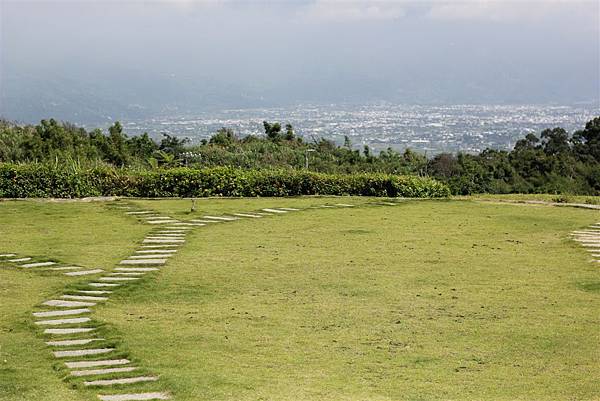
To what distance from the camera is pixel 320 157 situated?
28219mm

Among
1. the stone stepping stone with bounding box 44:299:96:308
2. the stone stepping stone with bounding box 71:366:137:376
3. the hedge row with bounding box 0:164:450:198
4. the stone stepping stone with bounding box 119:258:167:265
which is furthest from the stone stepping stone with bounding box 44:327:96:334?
the hedge row with bounding box 0:164:450:198

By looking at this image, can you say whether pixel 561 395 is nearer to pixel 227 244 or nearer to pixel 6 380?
pixel 6 380

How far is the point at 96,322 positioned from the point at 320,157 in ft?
65.6

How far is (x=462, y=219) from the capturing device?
1675cm

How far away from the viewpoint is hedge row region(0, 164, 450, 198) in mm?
19547

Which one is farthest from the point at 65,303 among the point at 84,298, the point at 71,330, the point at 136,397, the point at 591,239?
the point at 591,239

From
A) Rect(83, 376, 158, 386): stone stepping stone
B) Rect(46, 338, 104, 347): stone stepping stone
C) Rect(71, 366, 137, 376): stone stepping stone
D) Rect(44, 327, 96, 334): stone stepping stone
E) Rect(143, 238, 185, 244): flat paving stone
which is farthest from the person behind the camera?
Rect(143, 238, 185, 244): flat paving stone

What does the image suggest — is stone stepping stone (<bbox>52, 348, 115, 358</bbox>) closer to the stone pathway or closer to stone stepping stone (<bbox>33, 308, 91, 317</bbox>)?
stone stepping stone (<bbox>33, 308, 91, 317</bbox>)

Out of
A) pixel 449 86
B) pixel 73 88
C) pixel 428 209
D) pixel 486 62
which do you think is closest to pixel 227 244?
pixel 428 209

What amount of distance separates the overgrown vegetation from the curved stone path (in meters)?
9.69

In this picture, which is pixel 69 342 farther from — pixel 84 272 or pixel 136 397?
pixel 84 272

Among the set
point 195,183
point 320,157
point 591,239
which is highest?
point 320,157

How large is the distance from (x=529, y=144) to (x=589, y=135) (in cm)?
258

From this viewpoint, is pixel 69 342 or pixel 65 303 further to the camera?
pixel 65 303
